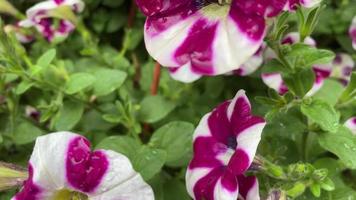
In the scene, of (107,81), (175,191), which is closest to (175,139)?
(175,191)

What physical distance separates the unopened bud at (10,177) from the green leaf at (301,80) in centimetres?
54

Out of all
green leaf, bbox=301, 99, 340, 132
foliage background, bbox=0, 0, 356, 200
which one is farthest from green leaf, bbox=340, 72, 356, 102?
green leaf, bbox=301, 99, 340, 132

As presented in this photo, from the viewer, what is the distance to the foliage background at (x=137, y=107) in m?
1.26

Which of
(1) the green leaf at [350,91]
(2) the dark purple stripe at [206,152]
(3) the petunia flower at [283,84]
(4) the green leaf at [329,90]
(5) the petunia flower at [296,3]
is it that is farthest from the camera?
(4) the green leaf at [329,90]

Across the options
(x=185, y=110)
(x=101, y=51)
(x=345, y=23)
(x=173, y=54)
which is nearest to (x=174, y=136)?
(x=185, y=110)

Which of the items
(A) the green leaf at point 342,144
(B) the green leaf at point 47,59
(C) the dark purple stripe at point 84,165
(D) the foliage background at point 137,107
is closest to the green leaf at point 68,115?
(D) the foliage background at point 137,107

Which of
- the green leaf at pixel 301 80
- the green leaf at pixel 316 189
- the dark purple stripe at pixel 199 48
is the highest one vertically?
the dark purple stripe at pixel 199 48

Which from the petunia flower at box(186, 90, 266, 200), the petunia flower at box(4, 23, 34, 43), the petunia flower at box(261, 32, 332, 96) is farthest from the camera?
the petunia flower at box(4, 23, 34, 43)

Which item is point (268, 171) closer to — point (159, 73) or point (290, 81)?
point (290, 81)

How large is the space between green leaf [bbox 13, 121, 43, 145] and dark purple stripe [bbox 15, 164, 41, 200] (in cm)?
36

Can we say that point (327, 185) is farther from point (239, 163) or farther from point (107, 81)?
point (107, 81)

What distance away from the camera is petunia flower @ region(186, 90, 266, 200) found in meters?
0.98

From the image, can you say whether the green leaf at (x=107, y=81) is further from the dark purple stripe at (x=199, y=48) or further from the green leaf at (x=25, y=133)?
the dark purple stripe at (x=199, y=48)

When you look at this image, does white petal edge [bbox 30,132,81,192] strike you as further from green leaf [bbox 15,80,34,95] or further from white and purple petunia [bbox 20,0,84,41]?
white and purple petunia [bbox 20,0,84,41]
